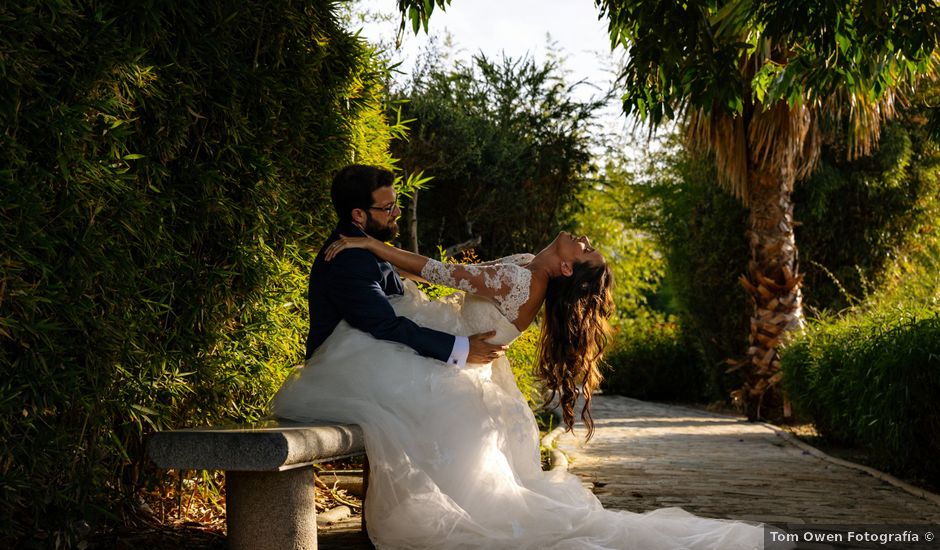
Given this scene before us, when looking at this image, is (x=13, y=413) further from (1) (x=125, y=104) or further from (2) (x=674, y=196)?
(2) (x=674, y=196)

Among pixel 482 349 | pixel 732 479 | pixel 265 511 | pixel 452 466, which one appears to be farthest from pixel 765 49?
pixel 265 511

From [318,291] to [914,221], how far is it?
580 inches

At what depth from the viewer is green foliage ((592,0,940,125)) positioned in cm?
549

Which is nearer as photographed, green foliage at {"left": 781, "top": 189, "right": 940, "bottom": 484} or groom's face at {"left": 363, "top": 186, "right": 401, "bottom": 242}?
groom's face at {"left": 363, "top": 186, "right": 401, "bottom": 242}

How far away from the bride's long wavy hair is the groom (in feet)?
1.22

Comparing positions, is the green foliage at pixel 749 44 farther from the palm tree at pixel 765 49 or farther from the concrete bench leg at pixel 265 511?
the concrete bench leg at pixel 265 511

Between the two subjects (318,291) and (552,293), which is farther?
(552,293)

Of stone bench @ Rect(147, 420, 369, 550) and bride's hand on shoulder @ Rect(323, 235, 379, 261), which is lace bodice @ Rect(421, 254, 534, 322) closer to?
bride's hand on shoulder @ Rect(323, 235, 379, 261)

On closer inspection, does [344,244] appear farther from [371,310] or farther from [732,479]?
[732,479]

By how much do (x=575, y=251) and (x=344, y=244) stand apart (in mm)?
1236

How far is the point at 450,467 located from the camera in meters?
4.21

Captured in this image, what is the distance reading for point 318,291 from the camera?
4688 millimetres

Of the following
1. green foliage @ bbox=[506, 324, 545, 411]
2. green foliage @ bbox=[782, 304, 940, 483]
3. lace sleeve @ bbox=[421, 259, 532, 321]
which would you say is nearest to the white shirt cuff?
lace sleeve @ bbox=[421, 259, 532, 321]

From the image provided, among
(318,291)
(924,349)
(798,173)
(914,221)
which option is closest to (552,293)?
(318,291)
